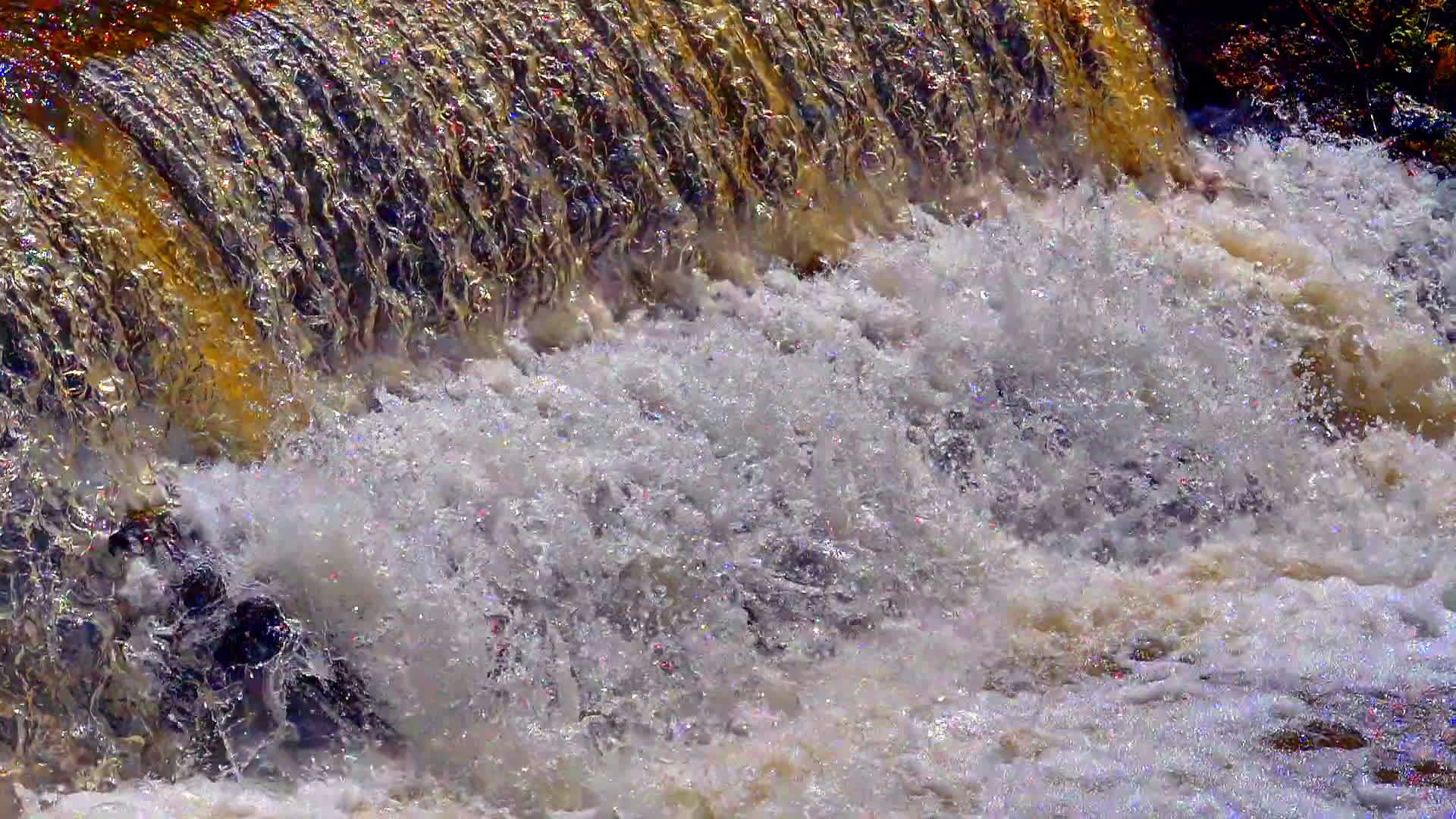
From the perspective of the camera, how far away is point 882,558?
4.12 meters

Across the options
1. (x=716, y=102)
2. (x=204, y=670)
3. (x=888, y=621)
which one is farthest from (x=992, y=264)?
(x=204, y=670)

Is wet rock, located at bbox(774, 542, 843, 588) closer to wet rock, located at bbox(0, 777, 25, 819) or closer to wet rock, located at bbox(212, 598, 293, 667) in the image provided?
wet rock, located at bbox(212, 598, 293, 667)

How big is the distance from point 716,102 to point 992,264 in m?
1.00

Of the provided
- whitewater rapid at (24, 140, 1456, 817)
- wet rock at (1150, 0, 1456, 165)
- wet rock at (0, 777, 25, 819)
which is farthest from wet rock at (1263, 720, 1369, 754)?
wet rock at (1150, 0, 1456, 165)

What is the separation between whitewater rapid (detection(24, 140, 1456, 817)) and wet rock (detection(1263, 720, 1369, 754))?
1 centimetres

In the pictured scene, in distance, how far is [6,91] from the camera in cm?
377

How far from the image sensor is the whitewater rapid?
349cm

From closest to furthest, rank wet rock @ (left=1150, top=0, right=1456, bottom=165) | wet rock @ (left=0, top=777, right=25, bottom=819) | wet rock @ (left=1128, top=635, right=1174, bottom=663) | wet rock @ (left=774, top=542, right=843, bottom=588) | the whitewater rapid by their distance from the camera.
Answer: wet rock @ (left=0, top=777, right=25, bottom=819) < the whitewater rapid < wet rock @ (left=1128, top=635, right=1174, bottom=663) < wet rock @ (left=774, top=542, right=843, bottom=588) < wet rock @ (left=1150, top=0, right=1456, bottom=165)

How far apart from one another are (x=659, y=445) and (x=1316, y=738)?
1.71m

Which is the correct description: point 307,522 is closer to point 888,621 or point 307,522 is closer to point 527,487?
point 527,487

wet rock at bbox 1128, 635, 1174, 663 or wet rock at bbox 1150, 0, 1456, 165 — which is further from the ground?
wet rock at bbox 1150, 0, 1456, 165

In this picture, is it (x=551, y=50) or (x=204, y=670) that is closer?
(x=204, y=670)

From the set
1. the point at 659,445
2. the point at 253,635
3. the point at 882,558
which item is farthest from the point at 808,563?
the point at 253,635

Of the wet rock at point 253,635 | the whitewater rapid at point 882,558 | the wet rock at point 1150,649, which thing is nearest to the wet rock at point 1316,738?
the whitewater rapid at point 882,558
